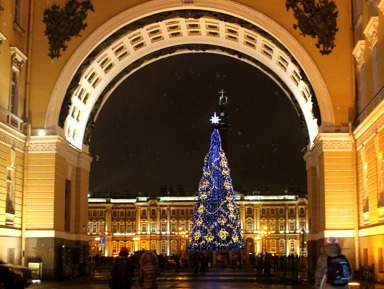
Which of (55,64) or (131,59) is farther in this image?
(131,59)

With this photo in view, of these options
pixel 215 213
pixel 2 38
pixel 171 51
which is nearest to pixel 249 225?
pixel 215 213

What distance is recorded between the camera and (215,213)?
59.3 m

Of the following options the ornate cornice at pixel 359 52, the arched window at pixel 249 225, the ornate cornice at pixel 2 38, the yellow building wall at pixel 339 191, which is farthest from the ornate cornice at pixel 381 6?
the arched window at pixel 249 225

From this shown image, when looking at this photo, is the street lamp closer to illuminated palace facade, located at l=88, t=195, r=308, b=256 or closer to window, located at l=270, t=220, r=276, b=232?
illuminated palace facade, located at l=88, t=195, r=308, b=256

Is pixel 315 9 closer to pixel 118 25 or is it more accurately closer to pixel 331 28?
pixel 331 28

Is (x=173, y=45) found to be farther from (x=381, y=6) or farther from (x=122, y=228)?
(x=122, y=228)

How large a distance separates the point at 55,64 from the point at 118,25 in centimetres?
388

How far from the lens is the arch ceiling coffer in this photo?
116 feet

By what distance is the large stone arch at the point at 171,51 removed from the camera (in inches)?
1335

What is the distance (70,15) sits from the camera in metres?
34.6

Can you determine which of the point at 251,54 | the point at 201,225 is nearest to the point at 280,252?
the point at 201,225

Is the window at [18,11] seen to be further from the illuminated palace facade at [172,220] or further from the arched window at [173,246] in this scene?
the arched window at [173,246]

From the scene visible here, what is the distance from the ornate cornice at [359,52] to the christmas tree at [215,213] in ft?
93.1

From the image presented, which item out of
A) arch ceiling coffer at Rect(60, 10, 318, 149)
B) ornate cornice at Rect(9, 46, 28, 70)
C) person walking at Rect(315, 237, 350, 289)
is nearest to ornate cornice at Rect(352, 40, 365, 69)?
arch ceiling coffer at Rect(60, 10, 318, 149)
